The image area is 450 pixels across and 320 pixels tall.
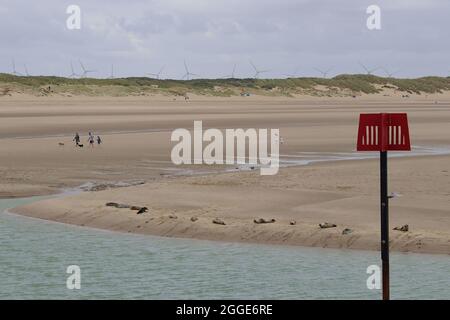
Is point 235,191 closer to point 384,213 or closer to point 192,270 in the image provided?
point 192,270

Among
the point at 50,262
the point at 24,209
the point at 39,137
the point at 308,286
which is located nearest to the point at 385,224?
the point at 308,286

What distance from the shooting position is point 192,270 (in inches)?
870

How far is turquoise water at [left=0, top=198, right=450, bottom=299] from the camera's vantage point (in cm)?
1977

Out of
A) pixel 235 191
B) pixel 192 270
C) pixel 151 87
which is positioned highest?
pixel 151 87

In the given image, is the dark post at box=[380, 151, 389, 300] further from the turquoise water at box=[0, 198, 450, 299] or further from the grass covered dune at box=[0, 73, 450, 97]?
the grass covered dune at box=[0, 73, 450, 97]

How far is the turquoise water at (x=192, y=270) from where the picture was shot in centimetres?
1977

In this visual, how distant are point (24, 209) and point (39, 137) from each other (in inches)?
1147

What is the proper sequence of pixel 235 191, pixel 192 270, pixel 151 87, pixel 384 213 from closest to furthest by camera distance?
1. pixel 384 213
2. pixel 192 270
3. pixel 235 191
4. pixel 151 87

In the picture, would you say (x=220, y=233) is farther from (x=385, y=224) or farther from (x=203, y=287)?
(x=385, y=224)

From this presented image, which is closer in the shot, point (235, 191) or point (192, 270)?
point (192, 270)

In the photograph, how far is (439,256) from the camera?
2297cm

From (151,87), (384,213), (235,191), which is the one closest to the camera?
(384,213)

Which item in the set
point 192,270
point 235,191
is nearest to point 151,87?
point 235,191

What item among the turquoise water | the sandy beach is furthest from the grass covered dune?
the turquoise water
